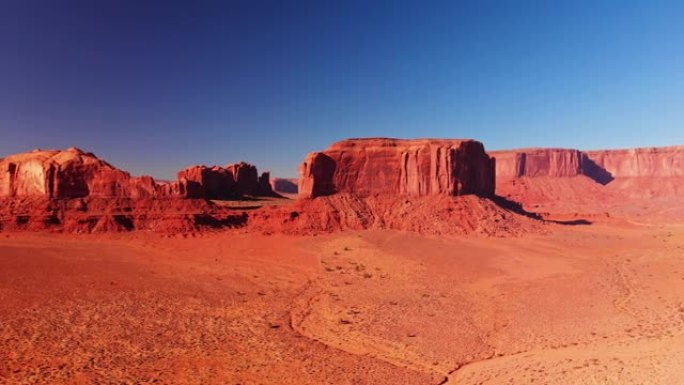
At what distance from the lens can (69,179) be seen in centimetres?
4325

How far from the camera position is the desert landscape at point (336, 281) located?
13.2m

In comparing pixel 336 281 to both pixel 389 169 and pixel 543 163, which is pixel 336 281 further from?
pixel 543 163

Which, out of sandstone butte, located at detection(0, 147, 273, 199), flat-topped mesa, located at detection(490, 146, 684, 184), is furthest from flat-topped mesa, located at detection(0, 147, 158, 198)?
flat-topped mesa, located at detection(490, 146, 684, 184)

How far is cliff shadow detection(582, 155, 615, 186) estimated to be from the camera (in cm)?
10294

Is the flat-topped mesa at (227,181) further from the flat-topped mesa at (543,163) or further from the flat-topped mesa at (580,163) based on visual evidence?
the flat-topped mesa at (543,163)

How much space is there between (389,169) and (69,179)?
103 feet

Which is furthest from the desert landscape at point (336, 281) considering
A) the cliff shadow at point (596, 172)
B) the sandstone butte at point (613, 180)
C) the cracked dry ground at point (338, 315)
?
the cliff shadow at point (596, 172)

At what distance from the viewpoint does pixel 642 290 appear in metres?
22.5

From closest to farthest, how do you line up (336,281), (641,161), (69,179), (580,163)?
(336,281), (69,179), (580,163), (641,161)

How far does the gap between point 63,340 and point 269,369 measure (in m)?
7.29

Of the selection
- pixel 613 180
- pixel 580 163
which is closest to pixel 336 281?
pixel 580 163

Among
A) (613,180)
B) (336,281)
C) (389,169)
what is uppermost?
(613,180)

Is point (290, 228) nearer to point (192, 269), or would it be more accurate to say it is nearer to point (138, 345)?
point (192, 269)

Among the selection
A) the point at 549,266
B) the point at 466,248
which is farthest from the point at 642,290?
the point at 466,248
